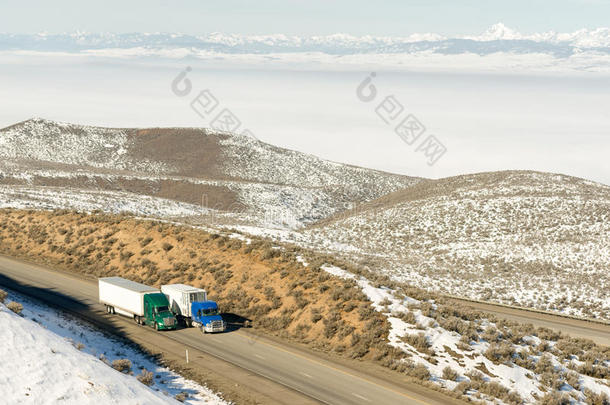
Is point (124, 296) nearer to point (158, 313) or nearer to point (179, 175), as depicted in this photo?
point (158, 313)

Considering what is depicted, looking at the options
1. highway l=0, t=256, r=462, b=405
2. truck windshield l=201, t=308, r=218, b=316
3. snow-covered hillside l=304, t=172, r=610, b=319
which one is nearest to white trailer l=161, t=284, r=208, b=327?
truck windshield l=201, t=308, r=218, b=316

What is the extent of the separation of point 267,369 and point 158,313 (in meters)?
7.84

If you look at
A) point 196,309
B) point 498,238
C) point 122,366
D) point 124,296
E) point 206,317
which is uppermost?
point 498,238

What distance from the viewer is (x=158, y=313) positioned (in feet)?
105

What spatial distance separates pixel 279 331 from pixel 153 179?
3470 inches

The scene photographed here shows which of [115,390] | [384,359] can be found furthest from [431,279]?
[115,390]

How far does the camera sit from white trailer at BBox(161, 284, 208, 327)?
32656mm

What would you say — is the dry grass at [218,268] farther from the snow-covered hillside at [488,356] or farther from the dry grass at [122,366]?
the dry grass at [122,366]

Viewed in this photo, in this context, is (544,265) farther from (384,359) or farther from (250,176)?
(250,176)

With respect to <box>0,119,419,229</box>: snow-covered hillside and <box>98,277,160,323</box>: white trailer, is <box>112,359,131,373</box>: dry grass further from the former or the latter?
<box>0,119,419,229</box>: snow-covered hillside

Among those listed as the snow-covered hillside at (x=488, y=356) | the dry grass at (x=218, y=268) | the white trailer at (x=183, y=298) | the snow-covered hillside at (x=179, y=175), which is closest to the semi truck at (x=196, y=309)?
the white trailer at (x=183, y=298)

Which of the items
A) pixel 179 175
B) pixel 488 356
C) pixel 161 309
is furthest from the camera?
pixel 179 175

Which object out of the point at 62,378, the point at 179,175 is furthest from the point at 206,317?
the point at 179,175

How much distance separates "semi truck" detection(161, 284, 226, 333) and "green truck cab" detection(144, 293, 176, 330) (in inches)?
31.4
